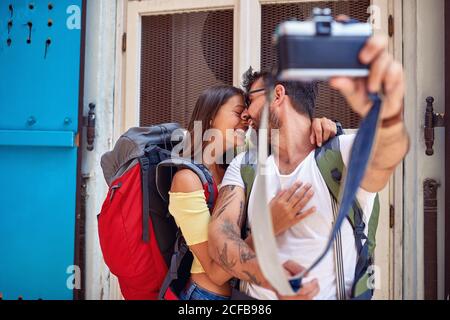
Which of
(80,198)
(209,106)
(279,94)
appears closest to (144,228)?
(209,106)

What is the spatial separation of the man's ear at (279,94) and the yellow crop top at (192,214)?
1.21ft

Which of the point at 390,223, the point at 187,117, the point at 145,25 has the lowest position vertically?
the point at 390,223

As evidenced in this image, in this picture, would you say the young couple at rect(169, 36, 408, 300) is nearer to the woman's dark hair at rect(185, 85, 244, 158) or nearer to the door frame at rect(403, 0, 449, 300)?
the woman's dark hair at rect(185, 85, 244, 158)

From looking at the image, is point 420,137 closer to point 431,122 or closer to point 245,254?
point 431,122

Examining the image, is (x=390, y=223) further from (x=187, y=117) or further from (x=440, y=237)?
(x=187, y=117)

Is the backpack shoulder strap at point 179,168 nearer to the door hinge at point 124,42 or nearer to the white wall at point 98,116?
the white wall at point 98,116

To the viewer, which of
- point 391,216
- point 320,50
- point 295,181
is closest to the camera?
point 320,50

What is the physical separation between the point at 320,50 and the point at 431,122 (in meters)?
1.74

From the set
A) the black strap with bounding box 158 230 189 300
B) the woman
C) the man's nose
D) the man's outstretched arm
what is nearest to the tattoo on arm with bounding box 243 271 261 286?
the man's outstretched arm

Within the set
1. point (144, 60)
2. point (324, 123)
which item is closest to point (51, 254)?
point (144, 60)

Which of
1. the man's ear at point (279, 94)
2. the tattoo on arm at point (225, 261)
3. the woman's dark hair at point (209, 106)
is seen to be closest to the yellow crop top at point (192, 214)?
the tattoo on arm at point (225, 261)

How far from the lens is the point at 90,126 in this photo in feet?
8.93

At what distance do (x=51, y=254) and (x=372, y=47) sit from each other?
234 cm

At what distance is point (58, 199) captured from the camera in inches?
105
